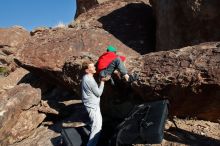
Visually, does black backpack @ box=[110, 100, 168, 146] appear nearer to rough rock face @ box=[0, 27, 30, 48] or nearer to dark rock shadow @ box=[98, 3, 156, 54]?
dark rock shadow @ box=[98, 3, 156, 54]

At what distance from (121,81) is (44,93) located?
454cm

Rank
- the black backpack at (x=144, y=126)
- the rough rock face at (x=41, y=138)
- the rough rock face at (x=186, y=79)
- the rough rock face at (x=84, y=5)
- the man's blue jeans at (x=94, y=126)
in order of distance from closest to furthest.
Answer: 1. the black backpack at (x=144, y=126)
2. the rough rock face at (x=186, y=79)
3. the man's blue jeans at (x=94, y=126)
4. the rough rock face at (x=41, y=138)
5. the rough rock face at (x=84, y=5)

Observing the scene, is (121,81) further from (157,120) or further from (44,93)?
(44,93)

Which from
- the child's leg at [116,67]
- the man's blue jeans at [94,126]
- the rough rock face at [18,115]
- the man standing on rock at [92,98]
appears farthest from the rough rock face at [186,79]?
the rough rock face at [18,115]

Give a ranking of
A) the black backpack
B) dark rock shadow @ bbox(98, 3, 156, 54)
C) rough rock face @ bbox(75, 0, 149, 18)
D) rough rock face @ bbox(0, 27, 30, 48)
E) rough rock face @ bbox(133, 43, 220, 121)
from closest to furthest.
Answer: the black backpack → rough rock face @ bbox(133, 43, 220, 121) → dark rock shadow @ bbox(98, 3, 156, 54) → rough rock face @ bbox(75, 0, 149, 18) → rough rock face @ bbox(0, 27, 30, 48)

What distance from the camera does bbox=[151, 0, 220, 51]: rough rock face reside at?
9.53 metres

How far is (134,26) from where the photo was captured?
11867 millimetres

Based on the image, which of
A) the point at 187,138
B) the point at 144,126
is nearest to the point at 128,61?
the point at 187,138

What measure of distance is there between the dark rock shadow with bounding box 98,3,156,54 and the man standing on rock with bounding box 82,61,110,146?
3.54 m

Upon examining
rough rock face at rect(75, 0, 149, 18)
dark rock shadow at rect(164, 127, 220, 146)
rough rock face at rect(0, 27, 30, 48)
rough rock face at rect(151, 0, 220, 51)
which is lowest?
dark rock shadow at rect(164, 127, 220, 146)

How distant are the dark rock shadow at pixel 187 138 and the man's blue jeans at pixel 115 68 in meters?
1.48

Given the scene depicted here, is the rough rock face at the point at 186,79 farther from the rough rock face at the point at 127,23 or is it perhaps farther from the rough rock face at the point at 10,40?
the rough rock face at the point at 10,40

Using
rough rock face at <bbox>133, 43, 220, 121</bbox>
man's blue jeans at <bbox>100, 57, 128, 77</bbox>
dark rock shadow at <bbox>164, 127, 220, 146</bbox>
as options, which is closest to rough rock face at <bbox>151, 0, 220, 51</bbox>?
rough rock face at <bbox>133, 43, 220, 121</bbox>

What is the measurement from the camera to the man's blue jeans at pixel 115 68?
25.2ft
